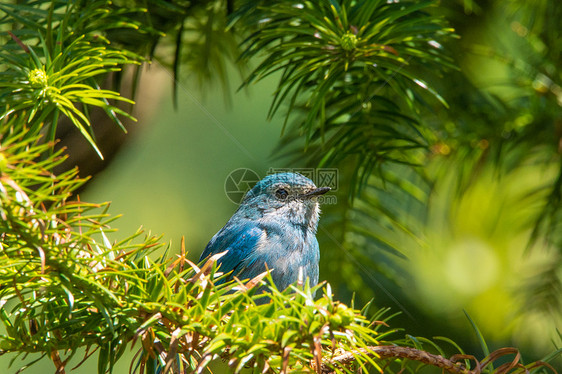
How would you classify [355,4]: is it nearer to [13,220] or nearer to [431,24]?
[431,24]

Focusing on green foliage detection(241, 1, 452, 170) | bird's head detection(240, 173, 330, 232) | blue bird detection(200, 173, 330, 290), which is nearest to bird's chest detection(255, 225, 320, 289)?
blue bird detection(200, 173, 330, 290)

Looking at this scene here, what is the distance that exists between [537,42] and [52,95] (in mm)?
1926

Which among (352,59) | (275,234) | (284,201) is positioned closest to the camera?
(352,59)

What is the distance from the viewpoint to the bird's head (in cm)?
278

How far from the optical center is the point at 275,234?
2588mm

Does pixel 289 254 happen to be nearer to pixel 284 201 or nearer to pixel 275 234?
pixel 275 234

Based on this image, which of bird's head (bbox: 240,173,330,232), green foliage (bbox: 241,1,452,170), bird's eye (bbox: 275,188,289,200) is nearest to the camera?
green foliage (bbox: 241,1,452,170)

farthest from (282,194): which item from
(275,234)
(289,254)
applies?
(289,254)

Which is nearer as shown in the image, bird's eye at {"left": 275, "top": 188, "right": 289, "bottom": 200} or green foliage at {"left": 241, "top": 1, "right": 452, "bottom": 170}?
green foliage at {"left": 241, "top": 1, "right": 452, "bottom": 170}

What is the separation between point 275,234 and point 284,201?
1.07 ft

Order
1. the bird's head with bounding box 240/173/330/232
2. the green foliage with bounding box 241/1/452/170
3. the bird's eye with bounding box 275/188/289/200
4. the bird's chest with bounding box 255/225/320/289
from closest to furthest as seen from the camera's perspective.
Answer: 1. the green foliage with bounding box 241/1/452/170
2. the bird's chest with bounding box 255/225/320/289
3. the bird's head with bounding box 240/173/330/232
4. the bird's eye with bounding box 275/188/289/200

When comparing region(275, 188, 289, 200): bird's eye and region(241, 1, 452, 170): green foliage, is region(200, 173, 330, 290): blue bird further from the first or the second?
region(241, 1, 452, 170): green foliage

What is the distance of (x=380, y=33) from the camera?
152cm

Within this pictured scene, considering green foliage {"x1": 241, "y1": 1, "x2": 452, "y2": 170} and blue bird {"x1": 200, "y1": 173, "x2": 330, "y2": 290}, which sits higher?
green foliage {"x1": 241, "y1": 1, "x2": 452, "y2": 170}
